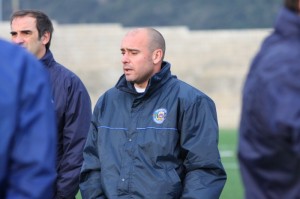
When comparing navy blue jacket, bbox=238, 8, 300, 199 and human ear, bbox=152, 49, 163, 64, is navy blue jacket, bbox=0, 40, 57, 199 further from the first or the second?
human ear, bbox=152, 49, 163, 64

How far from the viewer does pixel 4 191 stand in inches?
122

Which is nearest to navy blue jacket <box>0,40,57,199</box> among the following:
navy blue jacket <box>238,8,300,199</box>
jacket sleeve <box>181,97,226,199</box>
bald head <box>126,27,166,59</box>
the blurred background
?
navy blue jacket <box>238,8,300,199</box>

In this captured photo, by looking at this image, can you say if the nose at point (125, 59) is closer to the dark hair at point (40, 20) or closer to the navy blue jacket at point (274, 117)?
the dark hair at point (40, 20)

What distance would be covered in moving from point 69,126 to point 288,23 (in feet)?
10.7

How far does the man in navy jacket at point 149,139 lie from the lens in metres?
5.57

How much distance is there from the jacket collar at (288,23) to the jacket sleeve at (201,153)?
2.40 m

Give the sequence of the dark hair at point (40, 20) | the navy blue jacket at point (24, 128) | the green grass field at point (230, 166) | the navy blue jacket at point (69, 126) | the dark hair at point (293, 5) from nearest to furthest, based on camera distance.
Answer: the navy blue jacket at point (24, 128)
the dark hair at point (293, 5)
the navy blue jacket at point (69, 126)
the dark hair at point (40, 20)
the green grass field at point (230, 166)

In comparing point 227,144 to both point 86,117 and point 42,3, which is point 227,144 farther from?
point 42,3

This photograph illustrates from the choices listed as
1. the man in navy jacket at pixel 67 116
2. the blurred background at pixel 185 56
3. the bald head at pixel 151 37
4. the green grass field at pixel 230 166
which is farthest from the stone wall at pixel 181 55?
the bald head at pixel 151 37

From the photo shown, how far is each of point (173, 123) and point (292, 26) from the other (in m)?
2.48

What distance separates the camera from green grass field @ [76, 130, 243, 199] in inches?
563

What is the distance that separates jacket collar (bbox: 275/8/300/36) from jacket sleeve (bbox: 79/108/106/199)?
2657 millimetres

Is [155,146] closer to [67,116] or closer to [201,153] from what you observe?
[201,153]

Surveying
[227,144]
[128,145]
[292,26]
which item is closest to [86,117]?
[128,145]
